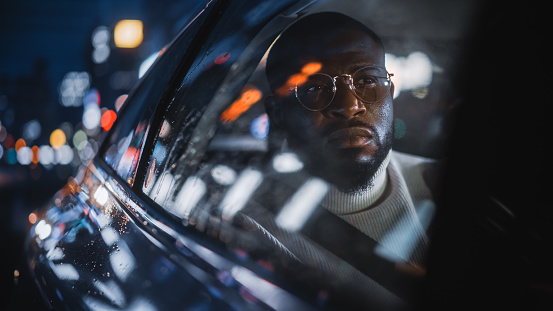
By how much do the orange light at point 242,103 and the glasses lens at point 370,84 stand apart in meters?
0.36

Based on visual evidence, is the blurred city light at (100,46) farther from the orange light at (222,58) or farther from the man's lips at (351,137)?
the man's lips at (351,137)

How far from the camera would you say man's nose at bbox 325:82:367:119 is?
57.9 inches

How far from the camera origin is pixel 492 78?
2.68 feet

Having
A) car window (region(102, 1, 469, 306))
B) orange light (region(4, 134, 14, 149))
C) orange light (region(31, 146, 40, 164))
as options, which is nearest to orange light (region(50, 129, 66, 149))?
orange light (region(31, 146, 40, 164))

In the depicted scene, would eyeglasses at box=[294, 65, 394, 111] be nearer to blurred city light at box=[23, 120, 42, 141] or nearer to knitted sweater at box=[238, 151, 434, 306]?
knitted sweater at box=[238, 151, 434, 306]

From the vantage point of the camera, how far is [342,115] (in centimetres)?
147

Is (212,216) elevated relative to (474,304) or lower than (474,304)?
lower

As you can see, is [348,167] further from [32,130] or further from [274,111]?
[32,130]

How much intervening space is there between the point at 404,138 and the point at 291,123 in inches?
15.2

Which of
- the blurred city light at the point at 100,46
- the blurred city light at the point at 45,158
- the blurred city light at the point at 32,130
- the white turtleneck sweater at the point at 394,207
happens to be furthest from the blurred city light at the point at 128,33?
the blurred city light at the point at 32,130

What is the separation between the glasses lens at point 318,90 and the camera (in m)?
1.46

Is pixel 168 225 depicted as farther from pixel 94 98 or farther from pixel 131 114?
pixel 94 98

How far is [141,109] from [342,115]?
1.02 m

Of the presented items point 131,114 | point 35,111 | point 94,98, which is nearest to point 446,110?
point 131,114
